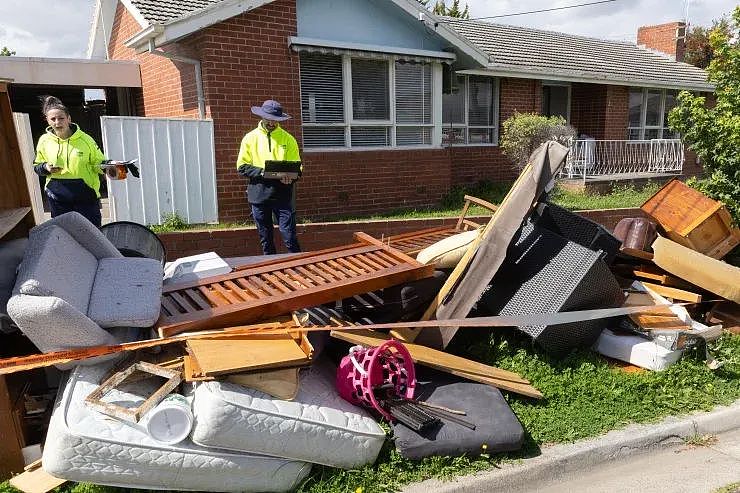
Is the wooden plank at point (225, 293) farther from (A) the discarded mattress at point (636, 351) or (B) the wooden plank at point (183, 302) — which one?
(A) the discarded mattress at point (636, 351)

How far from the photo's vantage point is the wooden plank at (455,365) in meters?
3.62

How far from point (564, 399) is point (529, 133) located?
294 inches

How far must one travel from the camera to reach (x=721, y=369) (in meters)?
4.38

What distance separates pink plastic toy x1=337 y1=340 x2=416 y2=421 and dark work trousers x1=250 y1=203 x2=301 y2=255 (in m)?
2.82

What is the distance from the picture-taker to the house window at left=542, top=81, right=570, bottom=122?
47.2ft

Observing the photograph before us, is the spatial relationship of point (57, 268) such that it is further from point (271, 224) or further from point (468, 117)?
point (468, 117)

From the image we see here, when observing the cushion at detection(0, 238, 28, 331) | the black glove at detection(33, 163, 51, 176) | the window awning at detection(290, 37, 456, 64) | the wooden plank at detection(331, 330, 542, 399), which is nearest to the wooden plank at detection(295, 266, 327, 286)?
the wooden plank at detection(331, 330, 542, 399)

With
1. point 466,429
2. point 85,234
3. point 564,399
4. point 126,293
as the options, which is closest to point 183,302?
point 126,293

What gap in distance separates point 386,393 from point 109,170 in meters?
3.51

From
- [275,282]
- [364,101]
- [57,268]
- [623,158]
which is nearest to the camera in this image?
[57,268]

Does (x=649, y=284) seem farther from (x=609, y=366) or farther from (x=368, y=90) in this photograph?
(x=368, y=90)

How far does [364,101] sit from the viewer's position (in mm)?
9328

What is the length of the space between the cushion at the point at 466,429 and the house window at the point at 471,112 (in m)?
8.36

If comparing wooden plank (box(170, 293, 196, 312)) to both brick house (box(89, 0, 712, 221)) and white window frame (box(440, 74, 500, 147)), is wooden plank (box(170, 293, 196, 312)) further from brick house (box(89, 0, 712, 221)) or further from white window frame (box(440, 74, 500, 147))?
white window frame (box(440, 74, 500, 147))
